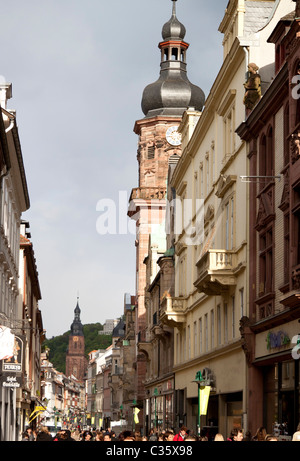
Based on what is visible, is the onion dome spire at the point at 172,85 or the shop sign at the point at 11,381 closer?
the shop sign at the point at 11,381

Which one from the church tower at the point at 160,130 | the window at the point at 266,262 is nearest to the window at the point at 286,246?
the window at the point at 266,262

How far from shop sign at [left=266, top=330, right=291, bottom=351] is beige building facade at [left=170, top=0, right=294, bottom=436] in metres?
3.79

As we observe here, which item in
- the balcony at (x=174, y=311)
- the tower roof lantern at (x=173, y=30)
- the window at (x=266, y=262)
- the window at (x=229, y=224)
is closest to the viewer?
the window at (x=266, y=262)

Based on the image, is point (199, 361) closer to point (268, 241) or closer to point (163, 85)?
point (268, 241)

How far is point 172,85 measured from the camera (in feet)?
308

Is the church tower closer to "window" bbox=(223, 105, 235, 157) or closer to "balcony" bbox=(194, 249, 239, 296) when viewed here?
"window" bbox=(223, 105, 235, 157)

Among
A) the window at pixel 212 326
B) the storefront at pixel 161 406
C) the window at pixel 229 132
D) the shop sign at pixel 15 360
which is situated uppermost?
the window at pixel 229 132

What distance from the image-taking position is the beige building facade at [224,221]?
3192 centimetres

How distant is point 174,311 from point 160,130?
4564cm

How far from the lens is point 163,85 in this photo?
93.8 meters

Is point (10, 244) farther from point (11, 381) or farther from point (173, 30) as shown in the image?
point (173, 30)

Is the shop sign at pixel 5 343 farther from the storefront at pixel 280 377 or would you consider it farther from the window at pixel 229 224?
the window at pixel 229 224
